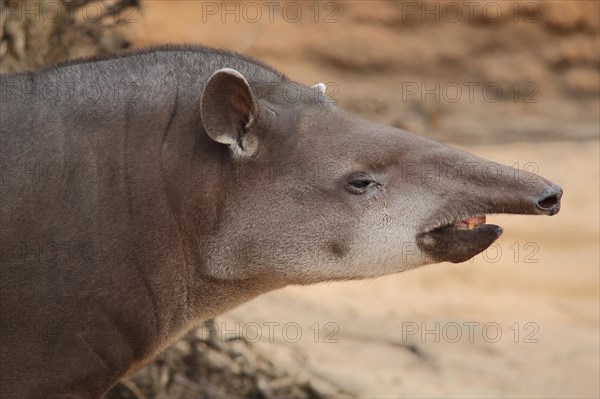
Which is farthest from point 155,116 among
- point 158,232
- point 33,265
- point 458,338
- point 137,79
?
point 458,338

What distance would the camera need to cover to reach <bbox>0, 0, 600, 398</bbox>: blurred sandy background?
29.6 feet

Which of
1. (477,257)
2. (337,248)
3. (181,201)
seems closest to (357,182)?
(337,248)

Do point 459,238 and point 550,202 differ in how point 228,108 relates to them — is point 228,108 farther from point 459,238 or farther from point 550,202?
point 550,202

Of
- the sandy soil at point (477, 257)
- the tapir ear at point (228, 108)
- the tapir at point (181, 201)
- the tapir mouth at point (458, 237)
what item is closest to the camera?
the tapir at point (181, 201)

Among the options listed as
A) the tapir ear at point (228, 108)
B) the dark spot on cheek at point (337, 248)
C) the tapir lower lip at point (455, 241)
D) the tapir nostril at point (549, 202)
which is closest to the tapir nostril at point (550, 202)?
the tapir nostril at point (549, 202)

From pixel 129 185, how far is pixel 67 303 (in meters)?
0.65

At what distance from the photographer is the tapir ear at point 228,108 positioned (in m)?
5.35

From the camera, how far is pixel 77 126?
539 centimetres

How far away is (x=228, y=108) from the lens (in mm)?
5422

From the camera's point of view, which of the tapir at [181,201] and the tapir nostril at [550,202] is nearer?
the tapir at [181,201]

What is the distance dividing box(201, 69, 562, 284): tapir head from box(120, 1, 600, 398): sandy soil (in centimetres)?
287

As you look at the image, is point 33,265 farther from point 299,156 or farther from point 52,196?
point 299,156

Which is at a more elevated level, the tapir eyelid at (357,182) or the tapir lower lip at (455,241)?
the tapir eyelid at (357,182)

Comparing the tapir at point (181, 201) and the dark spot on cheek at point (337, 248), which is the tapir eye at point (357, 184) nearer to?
the tapir at point (181, 201)
